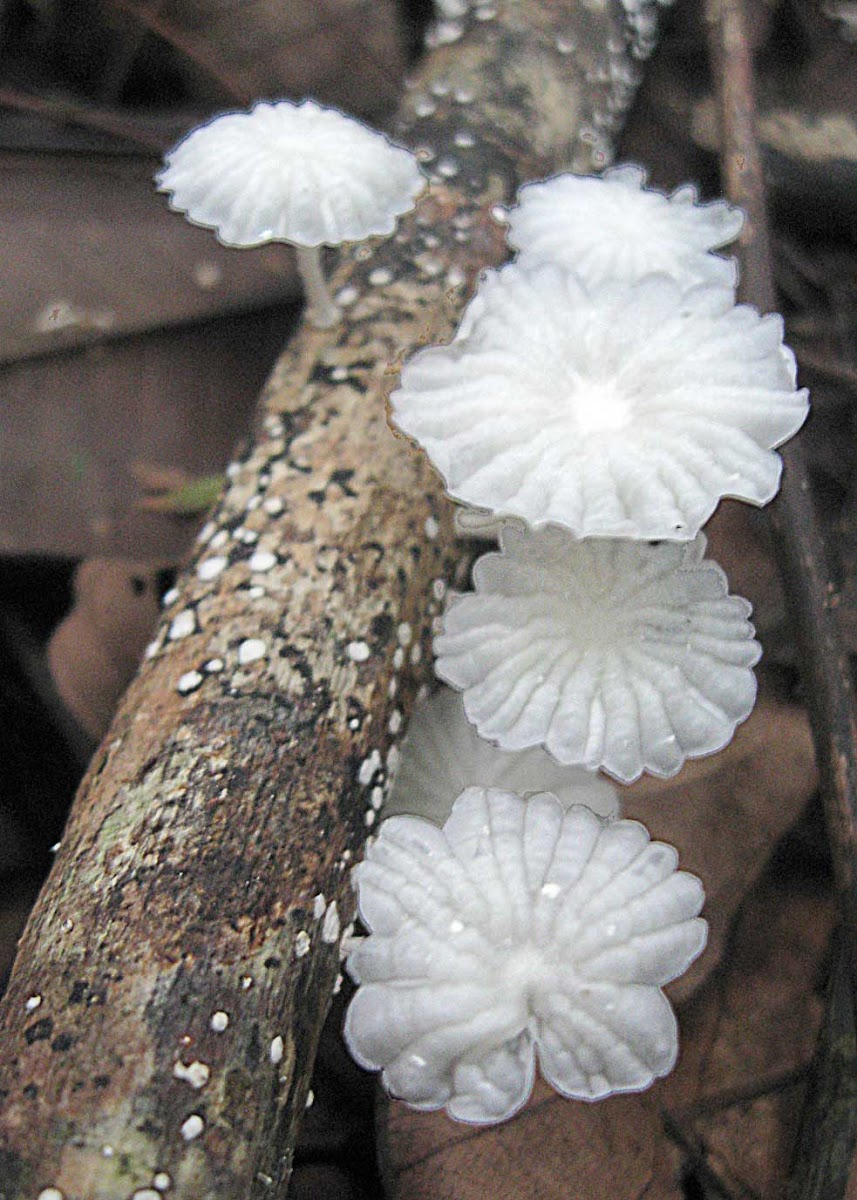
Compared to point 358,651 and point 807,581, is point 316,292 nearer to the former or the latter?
point 358,651

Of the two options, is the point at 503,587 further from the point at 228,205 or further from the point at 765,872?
the point at 765,872

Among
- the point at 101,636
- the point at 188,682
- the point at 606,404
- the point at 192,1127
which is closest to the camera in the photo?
the point at 192,1127

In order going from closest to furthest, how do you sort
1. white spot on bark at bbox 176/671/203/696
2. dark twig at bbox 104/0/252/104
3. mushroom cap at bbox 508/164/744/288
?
white spot on bark at bbox 176/671/203/696 → mushroom cap at bbox 508/164/744/288 → dark twig at bbox 104/0/252/104

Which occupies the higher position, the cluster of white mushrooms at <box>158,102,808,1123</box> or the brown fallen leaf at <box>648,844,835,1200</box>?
the cluster of white mushrooms at <box>158,102,808,1123</box>

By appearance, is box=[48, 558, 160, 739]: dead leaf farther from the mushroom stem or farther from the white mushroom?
the white mushroom

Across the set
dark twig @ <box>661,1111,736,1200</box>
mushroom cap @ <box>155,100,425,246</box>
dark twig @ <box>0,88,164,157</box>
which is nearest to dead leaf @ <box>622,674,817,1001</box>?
dark twig @ <box>661,1111,736,1200</box>

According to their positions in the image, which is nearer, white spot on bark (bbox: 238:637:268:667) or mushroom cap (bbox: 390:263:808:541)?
mushroom cap (bbox: 390:263:808:541)

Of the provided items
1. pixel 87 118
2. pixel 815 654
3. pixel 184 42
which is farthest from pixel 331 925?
pixel 184 42

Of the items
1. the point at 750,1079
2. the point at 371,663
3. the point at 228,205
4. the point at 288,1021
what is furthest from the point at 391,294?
the point at 750,1079
